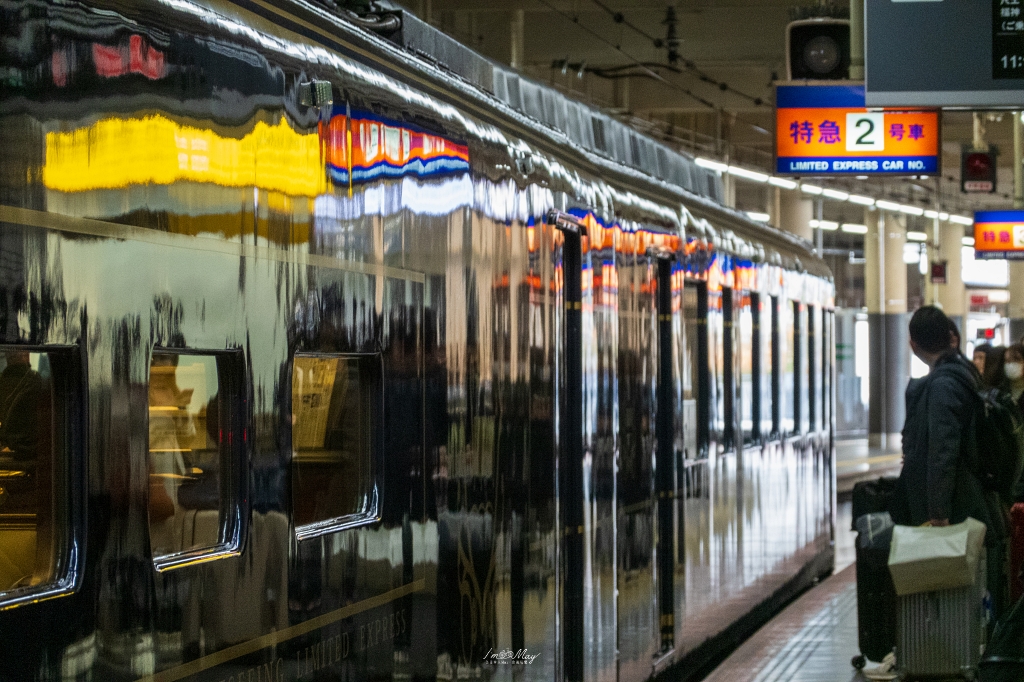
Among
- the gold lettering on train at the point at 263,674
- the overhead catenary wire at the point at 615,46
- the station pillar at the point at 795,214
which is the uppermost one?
the overhead catenary wire at the point at 615,46

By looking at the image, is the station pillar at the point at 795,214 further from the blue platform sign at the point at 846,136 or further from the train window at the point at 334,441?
the train window at the point at 334,441

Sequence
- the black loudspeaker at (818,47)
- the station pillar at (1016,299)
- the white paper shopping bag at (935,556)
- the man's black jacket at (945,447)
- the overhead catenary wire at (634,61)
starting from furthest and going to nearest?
the station pillar at (1016,299) → the overhead catenary wire at (634,61) → the black loudspeaker at (818,47) → the man's black jacket at (945,447) → the white paper shopping bag at (935,556)

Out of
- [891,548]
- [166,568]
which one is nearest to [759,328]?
[891,548]

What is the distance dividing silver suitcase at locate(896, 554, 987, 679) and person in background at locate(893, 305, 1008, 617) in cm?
37

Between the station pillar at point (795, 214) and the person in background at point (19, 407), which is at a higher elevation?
the station pillar at point (795, 214)

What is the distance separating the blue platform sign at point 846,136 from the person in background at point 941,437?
5473 mm

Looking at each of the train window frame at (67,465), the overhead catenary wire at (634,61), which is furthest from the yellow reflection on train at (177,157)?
the overhead catenary wire at (634,61)

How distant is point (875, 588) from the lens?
8.37 meters

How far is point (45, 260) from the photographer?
267 cm

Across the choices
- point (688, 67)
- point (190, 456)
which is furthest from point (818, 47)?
point (688, 67)

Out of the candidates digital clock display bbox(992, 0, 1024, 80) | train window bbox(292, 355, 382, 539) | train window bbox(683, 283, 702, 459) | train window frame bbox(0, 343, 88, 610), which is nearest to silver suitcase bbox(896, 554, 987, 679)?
train window bbox(683, 283, 702, 459)

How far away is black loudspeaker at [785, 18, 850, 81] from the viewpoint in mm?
10695

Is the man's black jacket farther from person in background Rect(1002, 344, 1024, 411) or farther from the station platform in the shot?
person in background Rect(1002, 344, 1024, 411)

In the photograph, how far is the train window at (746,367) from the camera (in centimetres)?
1000
